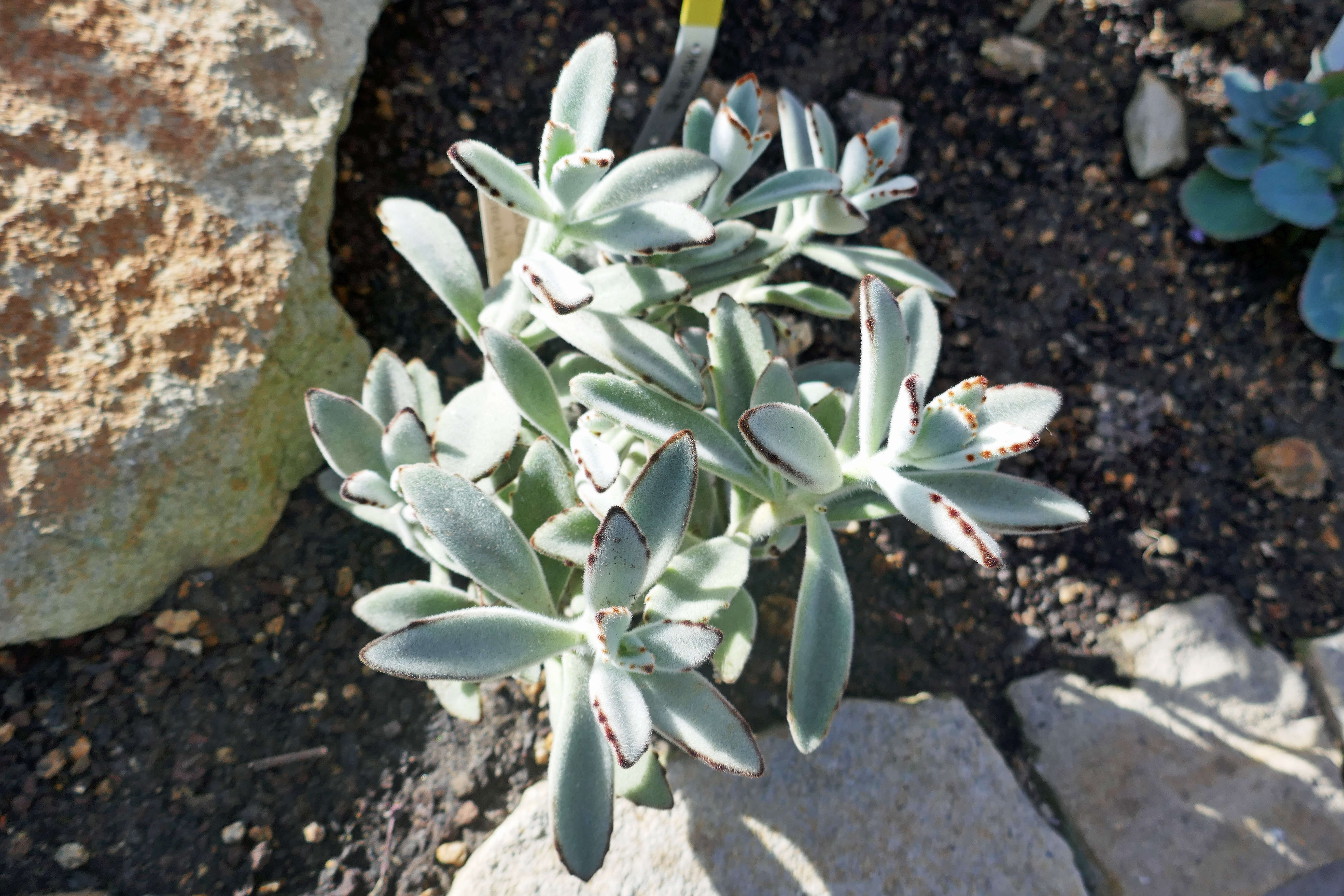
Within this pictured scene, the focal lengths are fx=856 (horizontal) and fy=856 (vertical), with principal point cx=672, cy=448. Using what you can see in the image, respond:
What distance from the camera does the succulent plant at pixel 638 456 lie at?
94cm

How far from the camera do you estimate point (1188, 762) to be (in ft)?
5.24

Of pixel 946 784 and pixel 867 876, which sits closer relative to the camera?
pixel 867 876

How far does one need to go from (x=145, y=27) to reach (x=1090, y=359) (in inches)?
73.7

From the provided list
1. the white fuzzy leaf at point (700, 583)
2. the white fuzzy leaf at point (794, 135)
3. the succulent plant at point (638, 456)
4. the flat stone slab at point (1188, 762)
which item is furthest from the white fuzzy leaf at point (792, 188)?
the flat stone slab at point (1188, 762)

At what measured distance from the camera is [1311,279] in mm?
1944

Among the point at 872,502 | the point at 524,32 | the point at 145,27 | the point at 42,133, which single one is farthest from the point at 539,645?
the point at 524,32

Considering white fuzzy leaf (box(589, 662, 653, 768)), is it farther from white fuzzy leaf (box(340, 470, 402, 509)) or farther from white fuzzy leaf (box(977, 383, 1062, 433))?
white fuzzy leaf (box(977, 383, 1062, 433))

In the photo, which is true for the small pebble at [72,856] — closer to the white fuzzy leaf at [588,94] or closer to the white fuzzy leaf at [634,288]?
the white fuzzy leaf at [634,288]

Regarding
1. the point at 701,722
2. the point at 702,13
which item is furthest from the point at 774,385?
the point at 702,13

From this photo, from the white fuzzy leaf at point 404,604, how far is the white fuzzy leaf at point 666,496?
0.28 meters

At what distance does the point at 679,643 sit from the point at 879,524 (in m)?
0.89

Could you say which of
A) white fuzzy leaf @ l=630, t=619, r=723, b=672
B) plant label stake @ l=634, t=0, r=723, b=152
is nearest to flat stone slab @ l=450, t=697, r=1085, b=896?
white fuzzy leaf @ l=630, t=619, r=723, b=672

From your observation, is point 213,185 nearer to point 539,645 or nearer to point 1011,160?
point 539,645

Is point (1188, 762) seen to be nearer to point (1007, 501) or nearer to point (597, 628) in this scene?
point (1007, 501)
